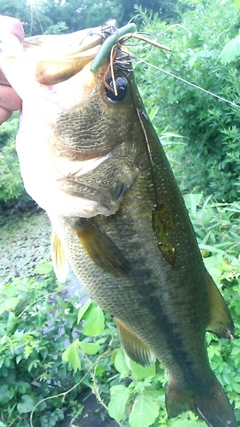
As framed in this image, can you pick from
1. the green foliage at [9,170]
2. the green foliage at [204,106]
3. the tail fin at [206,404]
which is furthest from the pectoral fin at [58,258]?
the green foliage at [9,170]

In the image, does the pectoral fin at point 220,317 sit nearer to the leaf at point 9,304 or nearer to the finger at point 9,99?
the finger at point 9,99

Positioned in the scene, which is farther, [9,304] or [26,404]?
[26,404]

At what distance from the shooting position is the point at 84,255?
1128mm

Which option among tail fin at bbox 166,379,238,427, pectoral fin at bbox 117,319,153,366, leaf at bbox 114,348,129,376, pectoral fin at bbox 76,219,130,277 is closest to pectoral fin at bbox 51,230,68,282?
pectoral fin at bbox 76,219,130,277

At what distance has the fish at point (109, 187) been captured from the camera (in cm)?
91

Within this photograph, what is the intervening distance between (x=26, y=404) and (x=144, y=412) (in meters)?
1.00

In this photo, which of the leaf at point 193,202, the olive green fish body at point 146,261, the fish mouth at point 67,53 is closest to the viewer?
the fish mouth at point 67,53

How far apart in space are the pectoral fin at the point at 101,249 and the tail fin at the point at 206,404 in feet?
2.09

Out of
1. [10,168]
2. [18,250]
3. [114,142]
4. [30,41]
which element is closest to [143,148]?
[114,142]

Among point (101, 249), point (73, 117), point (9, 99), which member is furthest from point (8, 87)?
point (101, 249)

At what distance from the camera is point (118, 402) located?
5.79 ft

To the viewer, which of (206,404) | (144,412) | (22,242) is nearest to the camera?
(206,404)

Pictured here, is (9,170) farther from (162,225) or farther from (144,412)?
(162,225)

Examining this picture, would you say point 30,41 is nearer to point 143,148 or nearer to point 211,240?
point 143,148
